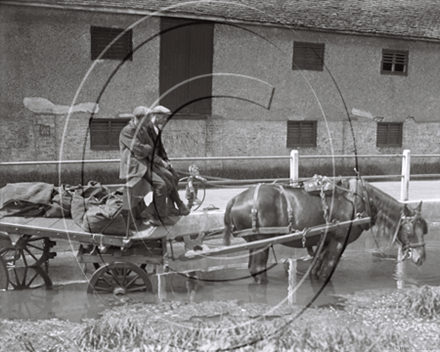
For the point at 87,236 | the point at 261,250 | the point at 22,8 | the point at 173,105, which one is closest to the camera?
the point at 87,236

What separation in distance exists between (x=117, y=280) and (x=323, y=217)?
2855 mm

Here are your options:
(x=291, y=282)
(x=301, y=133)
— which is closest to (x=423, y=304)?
(x=291, y=282)

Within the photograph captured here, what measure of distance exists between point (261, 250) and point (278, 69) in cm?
1182

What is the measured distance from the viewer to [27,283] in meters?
8.12

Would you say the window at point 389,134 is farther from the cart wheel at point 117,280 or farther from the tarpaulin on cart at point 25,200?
the tarpaulin on cart at point 25,200

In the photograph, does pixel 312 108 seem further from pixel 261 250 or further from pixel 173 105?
pixel 261 250

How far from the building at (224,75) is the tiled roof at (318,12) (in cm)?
5

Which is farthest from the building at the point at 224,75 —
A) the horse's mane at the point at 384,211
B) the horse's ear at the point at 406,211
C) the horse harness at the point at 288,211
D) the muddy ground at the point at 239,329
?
the muddy ground at the point at 239,329

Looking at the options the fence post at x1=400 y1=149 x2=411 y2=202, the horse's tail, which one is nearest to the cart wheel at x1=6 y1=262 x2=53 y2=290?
the horse's tail

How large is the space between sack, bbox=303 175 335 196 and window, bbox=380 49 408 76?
1353cm

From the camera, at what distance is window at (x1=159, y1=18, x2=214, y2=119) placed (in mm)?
17125

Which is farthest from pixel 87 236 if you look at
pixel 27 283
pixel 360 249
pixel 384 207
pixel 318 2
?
pixel 318 2

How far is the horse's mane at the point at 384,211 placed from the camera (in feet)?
26.5

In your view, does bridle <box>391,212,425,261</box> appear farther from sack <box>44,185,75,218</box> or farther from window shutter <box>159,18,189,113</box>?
window shutter <box>159,18,189,113</box>
